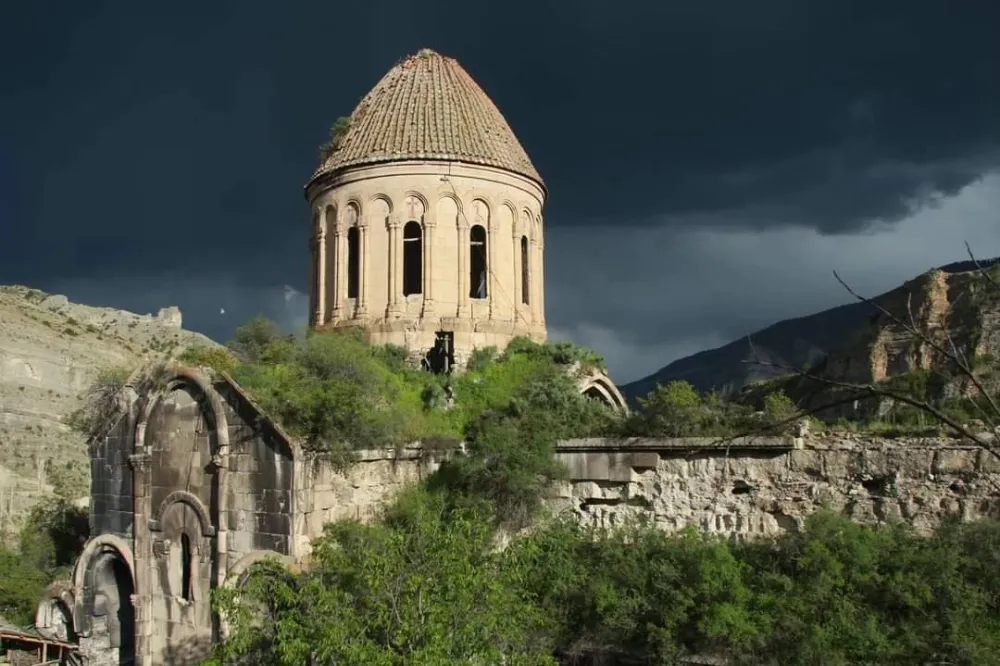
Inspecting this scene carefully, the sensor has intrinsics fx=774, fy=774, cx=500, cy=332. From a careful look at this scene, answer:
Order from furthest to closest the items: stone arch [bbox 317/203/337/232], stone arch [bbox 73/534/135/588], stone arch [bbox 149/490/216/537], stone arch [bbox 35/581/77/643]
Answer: stone arch [bbox 317/203/337/232]
stone arch [bbox 35/581/77/643]
stone arch [bbox 73/534/135/588]
stone arch [bbox 149/490/216/537]

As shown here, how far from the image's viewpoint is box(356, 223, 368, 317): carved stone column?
13469 millimetres

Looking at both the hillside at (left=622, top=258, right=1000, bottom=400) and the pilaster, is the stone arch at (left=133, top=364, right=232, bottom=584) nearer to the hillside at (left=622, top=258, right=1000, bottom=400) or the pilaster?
the pilaster

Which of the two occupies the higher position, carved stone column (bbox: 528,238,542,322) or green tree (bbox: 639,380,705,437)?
carved stone column (bbox: 528,238,542,322)

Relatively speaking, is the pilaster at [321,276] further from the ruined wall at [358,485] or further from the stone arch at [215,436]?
the ruined wall at [358,485]

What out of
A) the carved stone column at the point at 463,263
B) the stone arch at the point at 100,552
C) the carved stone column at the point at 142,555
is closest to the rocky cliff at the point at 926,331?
the carved stone column at the point at 463,263

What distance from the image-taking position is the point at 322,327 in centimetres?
1412

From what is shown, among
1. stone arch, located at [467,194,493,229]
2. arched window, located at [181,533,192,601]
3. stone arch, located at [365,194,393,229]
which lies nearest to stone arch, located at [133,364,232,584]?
arched window, located at [181,533,192,601]

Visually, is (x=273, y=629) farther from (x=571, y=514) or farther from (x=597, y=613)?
(x=571, y=514)

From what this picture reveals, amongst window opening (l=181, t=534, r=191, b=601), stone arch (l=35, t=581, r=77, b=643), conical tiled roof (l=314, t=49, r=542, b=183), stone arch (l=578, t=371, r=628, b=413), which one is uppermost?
conical tiled roof (l=314, t=49, r=542, b=183)

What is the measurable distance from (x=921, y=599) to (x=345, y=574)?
5.68 m

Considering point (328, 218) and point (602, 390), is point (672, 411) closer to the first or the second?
point (602, 390)

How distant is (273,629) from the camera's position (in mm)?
8172

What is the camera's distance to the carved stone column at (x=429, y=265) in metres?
13.2

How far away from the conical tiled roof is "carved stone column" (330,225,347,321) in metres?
1.21
